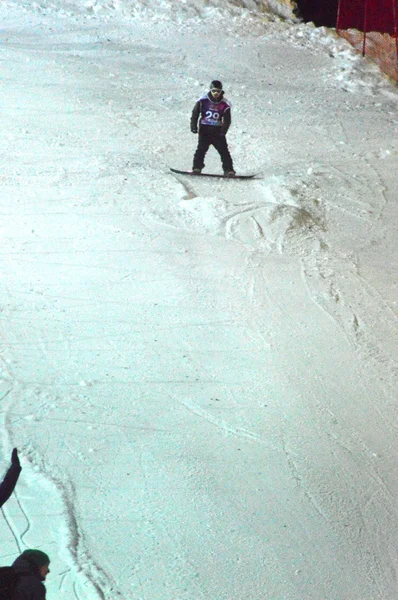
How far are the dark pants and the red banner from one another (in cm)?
868

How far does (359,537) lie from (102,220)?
218 inches

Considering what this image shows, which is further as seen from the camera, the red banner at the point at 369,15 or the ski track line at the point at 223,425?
the red banner at the point at 369,15

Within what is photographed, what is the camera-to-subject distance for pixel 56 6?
18219 mm

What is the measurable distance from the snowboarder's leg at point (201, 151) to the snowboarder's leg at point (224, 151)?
0.11 metres

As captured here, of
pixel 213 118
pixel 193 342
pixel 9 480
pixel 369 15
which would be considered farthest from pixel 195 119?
pixel 369 15

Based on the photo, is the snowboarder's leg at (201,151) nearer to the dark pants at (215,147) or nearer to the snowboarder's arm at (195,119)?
the dark pants at (215,147)

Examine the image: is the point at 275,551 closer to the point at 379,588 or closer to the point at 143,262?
the point at 379,588

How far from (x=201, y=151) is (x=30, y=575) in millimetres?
8525

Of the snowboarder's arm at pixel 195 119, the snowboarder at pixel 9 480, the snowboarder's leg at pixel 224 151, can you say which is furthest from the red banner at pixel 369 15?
the snowboarder at pixel 9 480

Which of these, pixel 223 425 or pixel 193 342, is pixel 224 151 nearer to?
pixel 193 342

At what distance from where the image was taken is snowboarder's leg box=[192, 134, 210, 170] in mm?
10961

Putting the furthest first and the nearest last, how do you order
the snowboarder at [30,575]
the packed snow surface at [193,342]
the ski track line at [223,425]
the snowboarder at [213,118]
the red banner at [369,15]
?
the red banner at [369,15]
the snowboarder at [213,118]
the ski track line at [223,425]
the packed snow surface at [193,342]
the snowboarder at [30,575]

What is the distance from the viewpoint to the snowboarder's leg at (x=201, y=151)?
11.0 meters

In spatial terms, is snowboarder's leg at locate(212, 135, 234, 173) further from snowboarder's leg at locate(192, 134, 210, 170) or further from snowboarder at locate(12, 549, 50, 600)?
snowboarder at locate(12, 549, 50, 600)
